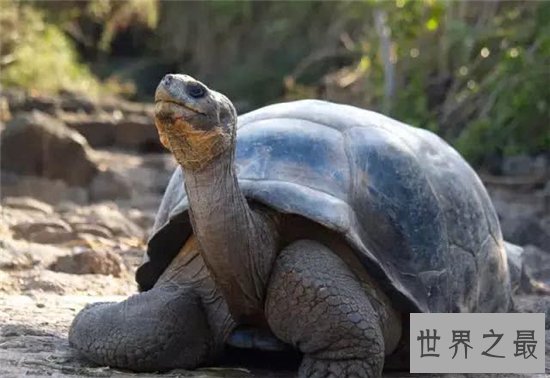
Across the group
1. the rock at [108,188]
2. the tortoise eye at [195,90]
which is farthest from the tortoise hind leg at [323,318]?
the rock at [108,188]

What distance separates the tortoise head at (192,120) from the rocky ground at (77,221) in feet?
1.91

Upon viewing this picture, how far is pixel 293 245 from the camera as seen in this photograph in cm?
287

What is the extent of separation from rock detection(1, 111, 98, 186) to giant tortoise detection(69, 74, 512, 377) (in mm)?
5717

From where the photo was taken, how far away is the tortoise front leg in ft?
9.40

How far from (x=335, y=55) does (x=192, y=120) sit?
45.9ft

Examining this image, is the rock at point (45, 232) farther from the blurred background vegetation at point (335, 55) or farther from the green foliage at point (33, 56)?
the green foliage at point (33, 56)

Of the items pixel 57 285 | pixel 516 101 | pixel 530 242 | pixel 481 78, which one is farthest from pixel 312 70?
pixel 57 285

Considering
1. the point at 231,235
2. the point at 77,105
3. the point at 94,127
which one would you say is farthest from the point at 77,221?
the point at 77,105

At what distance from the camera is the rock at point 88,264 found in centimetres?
437

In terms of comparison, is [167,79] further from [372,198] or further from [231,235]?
[372,198]

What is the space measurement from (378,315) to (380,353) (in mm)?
161

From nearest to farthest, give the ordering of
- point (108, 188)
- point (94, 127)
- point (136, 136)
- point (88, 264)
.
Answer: point (88, 264) → point (108, 188) → point (94, 127) → point (136, 136)

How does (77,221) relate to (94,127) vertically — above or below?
above

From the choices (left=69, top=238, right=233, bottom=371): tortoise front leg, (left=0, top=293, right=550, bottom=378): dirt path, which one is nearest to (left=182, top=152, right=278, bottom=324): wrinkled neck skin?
(left=69, top=238, right=233, bottom=371): tortoise front leg
